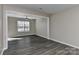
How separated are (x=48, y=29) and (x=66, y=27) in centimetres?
207

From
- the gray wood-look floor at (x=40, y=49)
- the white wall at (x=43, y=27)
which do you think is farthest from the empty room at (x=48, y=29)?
the white wall at (x=43, y=27)

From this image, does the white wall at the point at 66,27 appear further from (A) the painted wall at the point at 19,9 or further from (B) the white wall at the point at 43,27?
(A) the painted wall at the point at 19,9

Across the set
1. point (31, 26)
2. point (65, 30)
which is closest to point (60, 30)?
point (65, 30)

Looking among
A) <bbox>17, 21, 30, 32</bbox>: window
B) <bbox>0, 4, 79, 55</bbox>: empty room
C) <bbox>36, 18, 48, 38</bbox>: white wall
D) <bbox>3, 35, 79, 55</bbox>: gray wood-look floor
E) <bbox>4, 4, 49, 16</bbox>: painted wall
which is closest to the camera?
<bbox>3, 35, 79, 55</bbox>: gray wood-look floor

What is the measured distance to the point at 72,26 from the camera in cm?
424

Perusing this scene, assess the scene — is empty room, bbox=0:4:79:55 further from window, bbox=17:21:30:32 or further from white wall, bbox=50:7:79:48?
window, bbox=17:21:30:32

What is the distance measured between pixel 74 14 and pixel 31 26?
20.8 ft

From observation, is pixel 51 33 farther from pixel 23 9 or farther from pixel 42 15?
pixel 23 9

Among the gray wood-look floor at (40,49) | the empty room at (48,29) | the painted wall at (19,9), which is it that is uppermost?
the painted wall at (19,9)

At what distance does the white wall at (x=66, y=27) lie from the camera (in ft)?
13.3

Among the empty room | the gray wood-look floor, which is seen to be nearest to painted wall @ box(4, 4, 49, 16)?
the empty room

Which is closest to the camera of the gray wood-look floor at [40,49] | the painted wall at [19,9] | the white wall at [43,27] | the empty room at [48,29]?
the gray wood-look floor at [40,49]

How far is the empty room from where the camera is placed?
3554 mm
